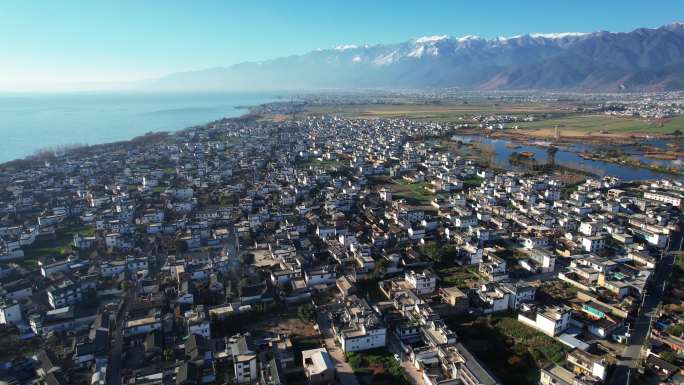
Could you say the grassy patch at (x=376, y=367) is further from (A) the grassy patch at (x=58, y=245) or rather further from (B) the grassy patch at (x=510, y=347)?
(A) the grassy patch at (x=58, y=245)

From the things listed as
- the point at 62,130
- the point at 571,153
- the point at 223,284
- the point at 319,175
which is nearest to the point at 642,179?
the point at 571,153

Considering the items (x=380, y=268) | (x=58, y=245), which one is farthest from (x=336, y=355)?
(x=58, y=245)

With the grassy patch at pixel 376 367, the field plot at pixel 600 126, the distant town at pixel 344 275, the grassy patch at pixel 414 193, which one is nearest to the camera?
the grassy patch at pixel 376 367

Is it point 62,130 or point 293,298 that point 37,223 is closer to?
point 293,298

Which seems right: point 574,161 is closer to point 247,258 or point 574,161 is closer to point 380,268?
point 380,268

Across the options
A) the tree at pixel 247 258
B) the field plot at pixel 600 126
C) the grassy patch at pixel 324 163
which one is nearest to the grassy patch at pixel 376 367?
the tree at pixel 247 258

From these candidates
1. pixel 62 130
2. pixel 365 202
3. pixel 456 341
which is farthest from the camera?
pixel 62 130

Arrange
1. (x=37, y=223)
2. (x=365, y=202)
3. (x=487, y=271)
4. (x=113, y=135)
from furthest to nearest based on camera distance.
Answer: (x=113, y=135)
(x=365, y=202)
(x=37, y=223)
(x=487, y=271)
